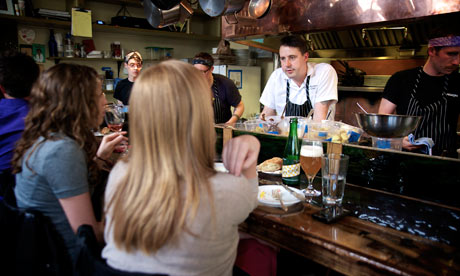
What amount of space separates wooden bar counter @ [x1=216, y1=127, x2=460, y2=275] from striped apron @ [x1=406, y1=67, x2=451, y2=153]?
1.35 meters

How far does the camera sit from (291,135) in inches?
73.4

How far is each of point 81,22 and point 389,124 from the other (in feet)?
14.4

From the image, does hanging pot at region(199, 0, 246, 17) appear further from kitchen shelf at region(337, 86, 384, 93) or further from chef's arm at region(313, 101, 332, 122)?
kitchen shelf at region(337, 86, 384, 93)

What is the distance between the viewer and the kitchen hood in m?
2.53

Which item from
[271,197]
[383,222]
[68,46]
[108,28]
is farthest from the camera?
[108,28]

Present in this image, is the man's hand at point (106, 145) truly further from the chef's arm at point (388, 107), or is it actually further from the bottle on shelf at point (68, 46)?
the bottle on shelf at point (68, 46)

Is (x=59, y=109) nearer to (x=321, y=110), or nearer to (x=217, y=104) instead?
(x=321, y=110)

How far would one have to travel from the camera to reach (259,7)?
9.68ft

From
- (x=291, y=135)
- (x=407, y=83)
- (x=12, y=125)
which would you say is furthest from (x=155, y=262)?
(x=407, y=83)

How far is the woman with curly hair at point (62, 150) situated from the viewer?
1.21m

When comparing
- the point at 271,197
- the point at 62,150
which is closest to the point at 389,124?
the point at 271,197

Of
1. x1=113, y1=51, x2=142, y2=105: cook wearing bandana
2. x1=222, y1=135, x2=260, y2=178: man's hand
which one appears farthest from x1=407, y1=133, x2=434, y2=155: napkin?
x1=113, y1=51, x2=142, y2=105: cook wearing bandana

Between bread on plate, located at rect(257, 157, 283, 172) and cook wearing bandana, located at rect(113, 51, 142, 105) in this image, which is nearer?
bread on plate, located at rect(257, 157, 283, 172)

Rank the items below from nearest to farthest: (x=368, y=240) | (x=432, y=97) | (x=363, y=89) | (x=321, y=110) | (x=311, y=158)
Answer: (x=368, y=240)
(x=311, y=158)
(x=432, y=97)
(x=321, y=110)
(x=363, y=89)
